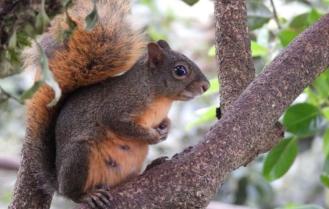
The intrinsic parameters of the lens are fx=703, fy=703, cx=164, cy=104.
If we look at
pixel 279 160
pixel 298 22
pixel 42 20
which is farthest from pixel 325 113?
pixel 42 20

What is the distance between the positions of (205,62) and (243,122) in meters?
3.47

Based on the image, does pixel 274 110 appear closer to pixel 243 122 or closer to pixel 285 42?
pixel 243 122

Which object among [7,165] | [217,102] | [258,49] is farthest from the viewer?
[217,102]

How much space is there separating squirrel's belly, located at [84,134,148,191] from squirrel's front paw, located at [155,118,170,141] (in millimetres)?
72

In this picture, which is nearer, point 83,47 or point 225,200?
point 83,47

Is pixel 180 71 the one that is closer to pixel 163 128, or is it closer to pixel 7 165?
pixel 163 128

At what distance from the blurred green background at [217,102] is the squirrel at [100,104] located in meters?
0.11

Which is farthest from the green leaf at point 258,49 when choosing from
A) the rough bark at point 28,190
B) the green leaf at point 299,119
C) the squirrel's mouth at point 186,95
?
the rough bark at point 28,190

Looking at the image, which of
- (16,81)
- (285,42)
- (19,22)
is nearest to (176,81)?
(285,42)

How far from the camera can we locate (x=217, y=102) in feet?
11.2

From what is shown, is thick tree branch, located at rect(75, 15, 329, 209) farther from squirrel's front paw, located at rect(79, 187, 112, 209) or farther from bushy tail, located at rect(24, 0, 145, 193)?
bushy tail, located at rect(24, 0, 145, 193)

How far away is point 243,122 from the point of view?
4.61 feet

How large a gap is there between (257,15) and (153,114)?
0.61 m

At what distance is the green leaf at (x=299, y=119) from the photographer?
6.68 feet
